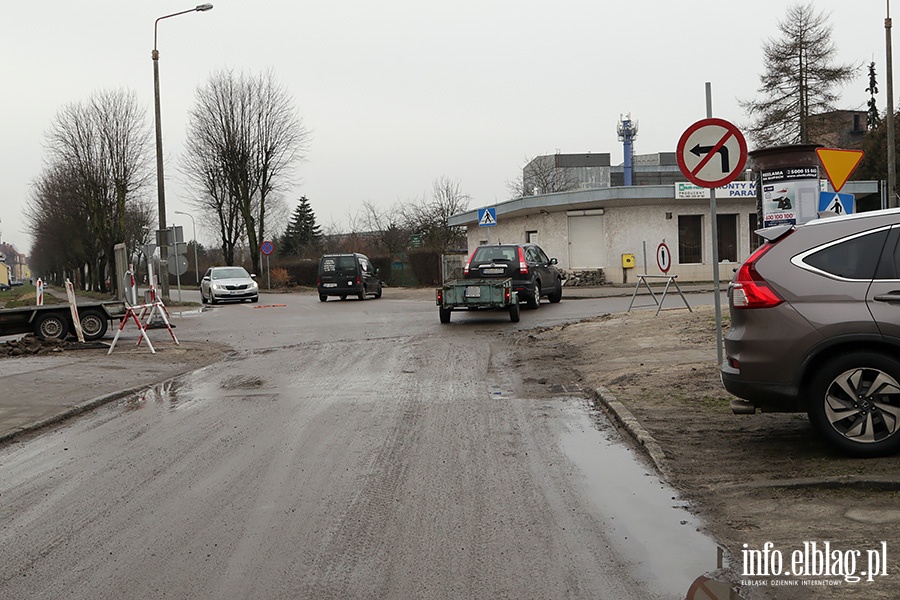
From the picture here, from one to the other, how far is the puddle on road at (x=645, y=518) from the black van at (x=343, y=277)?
84.7ft

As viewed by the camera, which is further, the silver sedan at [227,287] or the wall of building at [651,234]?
the wall of building at [651,234]

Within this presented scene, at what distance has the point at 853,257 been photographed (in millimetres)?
6258

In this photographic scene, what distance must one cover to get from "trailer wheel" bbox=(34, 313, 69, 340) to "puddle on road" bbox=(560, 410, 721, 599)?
1343 centimetres

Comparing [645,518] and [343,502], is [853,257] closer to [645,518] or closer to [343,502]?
[645,518]

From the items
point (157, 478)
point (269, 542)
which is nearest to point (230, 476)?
point (157, 478)

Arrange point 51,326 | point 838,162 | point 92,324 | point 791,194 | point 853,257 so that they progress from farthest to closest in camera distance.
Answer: point 92,324 < point 51,326 < point 791,194 < point 838,162 < point 853,257

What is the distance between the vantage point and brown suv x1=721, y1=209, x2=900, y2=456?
6066 millimetres

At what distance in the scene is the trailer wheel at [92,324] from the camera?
18.2 meters

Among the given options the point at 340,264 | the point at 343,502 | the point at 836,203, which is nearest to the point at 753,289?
the point at 343,502

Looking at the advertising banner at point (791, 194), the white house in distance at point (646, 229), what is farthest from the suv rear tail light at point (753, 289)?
the white house in distance at point (646, 229)

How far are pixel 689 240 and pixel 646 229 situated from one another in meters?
2.05

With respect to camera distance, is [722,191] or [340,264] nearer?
[340,264]

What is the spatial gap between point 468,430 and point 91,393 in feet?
18.2

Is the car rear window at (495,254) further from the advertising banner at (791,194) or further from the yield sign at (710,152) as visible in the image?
the yield sign at (710,152)
